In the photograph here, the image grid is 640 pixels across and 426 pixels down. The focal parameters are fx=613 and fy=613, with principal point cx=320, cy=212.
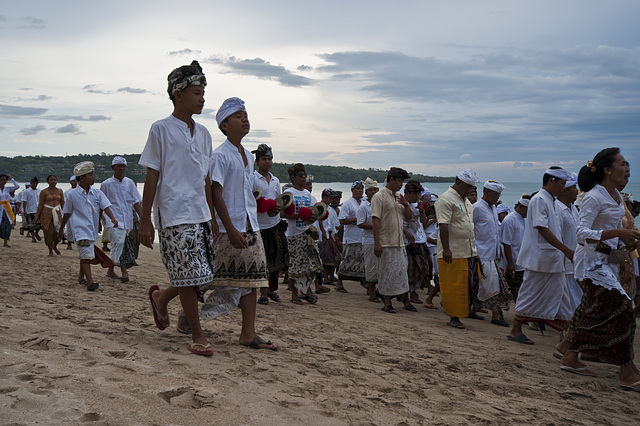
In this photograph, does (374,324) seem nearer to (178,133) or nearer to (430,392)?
(430,392)

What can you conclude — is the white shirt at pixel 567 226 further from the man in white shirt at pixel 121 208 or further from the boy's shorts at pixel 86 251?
the man in white shirt at pixel 121 208

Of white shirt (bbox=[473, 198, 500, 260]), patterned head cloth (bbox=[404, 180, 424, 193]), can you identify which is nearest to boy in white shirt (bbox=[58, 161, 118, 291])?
patterned head cloth (bbox=[404, 180, 424, 193])

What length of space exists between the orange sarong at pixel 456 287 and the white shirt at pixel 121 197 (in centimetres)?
532

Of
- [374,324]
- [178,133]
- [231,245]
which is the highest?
[178,133]

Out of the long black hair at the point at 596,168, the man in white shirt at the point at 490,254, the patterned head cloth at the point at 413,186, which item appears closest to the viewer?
the long black hair at the point at 596,168

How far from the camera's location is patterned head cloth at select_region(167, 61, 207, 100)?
4602 mm

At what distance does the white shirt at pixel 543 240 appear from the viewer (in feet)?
21.3

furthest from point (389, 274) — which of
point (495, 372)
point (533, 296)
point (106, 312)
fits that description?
point (106, 312)

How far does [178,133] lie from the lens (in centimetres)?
456

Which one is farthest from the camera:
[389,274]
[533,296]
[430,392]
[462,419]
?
[389,274]

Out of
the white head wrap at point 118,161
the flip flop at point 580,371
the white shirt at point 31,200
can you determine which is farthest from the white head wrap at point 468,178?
the white shirt at point 31,200

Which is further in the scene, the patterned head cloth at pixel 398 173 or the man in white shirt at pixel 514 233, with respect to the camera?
the man in white shirt at pixel 514 233

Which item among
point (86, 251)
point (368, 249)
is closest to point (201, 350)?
point (86, 251)

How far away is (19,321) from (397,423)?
10.6 ft
